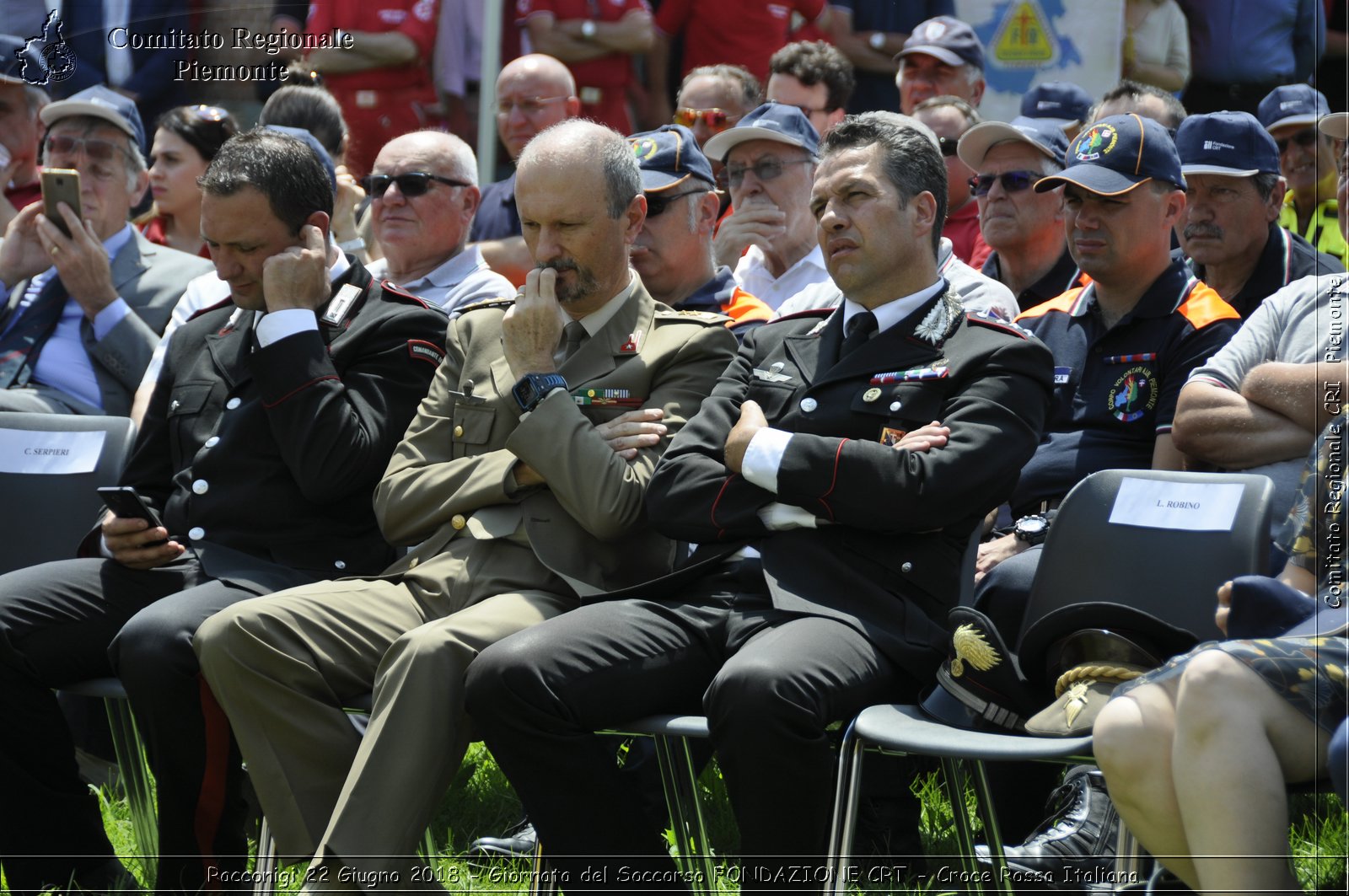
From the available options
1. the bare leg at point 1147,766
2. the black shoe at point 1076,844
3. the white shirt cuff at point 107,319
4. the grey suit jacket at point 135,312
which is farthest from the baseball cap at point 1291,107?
the white shirt cuff at point 107,319

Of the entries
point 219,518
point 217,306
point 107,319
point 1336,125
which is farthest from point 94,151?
point 1336,125

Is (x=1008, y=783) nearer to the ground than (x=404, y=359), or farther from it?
nearer to the ground

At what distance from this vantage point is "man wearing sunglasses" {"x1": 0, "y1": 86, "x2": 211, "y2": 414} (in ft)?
17.6

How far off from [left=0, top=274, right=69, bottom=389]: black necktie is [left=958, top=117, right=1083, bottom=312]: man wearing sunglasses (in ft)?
11.1

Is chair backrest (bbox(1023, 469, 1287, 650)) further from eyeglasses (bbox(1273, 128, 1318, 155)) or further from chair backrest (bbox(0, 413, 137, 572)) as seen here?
eyeglasses (bbox(1273, 128, 1318, 155))

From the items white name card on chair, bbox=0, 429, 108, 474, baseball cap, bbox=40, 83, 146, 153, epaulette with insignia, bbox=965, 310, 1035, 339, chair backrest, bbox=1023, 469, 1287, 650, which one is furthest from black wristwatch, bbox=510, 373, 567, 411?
baseball cap, bbox=40, 83, 146, 153

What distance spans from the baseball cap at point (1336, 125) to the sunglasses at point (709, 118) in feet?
7.70

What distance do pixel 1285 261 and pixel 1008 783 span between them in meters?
2.01

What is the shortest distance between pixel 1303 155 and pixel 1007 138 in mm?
1409

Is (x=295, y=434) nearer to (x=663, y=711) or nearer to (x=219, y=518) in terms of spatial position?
(x=219, y=518)

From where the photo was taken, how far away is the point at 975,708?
3.24 meters

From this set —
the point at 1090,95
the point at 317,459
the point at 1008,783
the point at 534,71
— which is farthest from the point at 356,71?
the point at 1008,783

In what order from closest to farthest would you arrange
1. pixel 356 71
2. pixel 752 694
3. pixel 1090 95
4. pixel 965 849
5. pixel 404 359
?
pixel 752 694, pixel 965 849, pixel 404 359, pixel 1090 95, pixel 356 71

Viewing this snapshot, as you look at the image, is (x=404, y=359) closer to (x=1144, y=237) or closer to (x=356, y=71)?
(x=1144, y=237)
